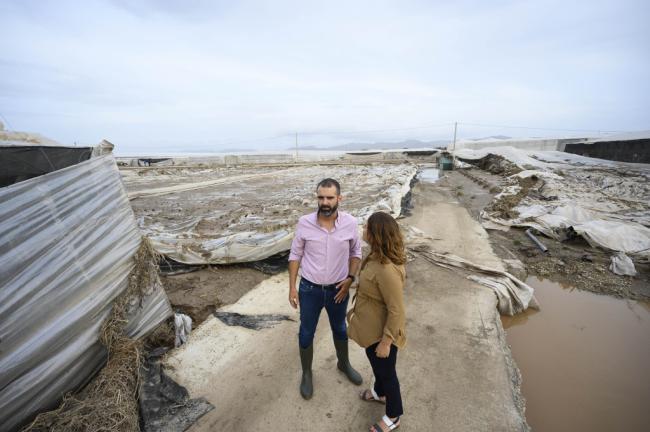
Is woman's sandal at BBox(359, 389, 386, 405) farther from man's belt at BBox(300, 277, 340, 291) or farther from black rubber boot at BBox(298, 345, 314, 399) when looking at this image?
man's belt at BBox(300, 277, 340, 291)

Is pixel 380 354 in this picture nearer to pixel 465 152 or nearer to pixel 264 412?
pixel 264 412

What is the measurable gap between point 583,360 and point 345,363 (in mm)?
2434

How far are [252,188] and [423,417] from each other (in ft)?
34.1

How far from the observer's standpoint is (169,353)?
8.02 ft

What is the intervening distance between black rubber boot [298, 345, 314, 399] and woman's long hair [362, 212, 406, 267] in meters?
1.01

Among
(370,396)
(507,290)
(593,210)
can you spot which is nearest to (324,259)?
(370,396)

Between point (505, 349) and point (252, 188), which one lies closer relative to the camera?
point (505, 349)

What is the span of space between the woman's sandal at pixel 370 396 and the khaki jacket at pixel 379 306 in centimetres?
64

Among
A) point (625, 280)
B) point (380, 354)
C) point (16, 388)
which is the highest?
point (380, 354)

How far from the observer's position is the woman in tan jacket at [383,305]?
1459mm

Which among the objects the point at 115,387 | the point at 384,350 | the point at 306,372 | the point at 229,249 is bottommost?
the point at 306,372

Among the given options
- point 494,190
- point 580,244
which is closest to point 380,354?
point 580,244

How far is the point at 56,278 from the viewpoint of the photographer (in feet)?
5.67

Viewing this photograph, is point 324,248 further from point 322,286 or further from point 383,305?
point 383,305
